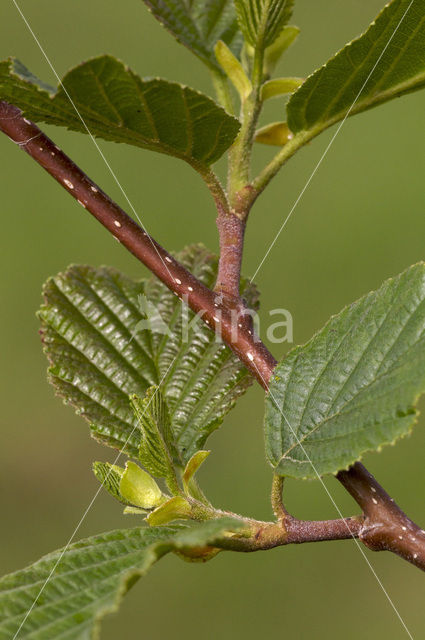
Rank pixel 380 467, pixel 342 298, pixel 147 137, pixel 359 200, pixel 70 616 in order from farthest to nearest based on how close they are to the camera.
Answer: pixel 359 200 < pixel 342 298 < pixel 380 467 < pixel 147 137 < pixel 70 616

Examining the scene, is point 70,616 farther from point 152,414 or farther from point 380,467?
point 380,467

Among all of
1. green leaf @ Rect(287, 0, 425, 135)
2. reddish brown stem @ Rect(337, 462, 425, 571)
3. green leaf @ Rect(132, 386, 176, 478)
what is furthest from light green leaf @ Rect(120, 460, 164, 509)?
green leaf @ Rect(287, 0, 425, 135)

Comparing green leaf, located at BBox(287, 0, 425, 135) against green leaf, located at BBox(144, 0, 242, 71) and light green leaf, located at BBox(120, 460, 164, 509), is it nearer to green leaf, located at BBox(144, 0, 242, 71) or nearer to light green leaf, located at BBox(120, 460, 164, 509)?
green leaf, located at BBox(144, 0, 242, 71)

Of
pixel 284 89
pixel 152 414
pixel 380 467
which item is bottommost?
pixel 380 467

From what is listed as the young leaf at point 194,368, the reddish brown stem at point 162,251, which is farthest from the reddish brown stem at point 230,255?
the young leaf at point 194,368

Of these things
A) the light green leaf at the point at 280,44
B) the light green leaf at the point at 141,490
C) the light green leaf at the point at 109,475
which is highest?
the light green leaf at the point at 280,44

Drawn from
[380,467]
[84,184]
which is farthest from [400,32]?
[380,467]

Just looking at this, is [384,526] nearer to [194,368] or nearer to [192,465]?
[192,465]

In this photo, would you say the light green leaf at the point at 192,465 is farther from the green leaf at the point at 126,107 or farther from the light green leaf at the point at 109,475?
the green leaf at the point at 126,107
